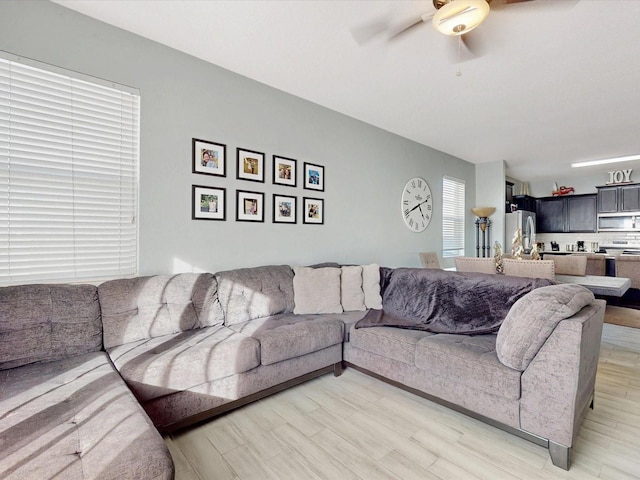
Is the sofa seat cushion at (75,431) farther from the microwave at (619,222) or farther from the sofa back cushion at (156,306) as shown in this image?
the microwave at (619,222)

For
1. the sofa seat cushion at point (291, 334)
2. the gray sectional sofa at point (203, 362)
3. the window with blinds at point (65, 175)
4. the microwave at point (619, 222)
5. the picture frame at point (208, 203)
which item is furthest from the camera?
the microwave at point (619, 222)

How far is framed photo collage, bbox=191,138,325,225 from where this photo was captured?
283cm

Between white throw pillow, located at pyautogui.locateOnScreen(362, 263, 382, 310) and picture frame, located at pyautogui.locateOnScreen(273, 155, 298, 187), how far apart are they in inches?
46.7

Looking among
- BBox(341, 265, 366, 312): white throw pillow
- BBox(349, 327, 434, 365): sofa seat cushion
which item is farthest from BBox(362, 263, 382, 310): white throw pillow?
BBox(349, 327, 434, 365): sofa seat cushion

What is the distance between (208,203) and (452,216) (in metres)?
4.40

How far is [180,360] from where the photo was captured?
6.16ft

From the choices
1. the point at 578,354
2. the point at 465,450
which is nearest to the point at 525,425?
the point at 465,450

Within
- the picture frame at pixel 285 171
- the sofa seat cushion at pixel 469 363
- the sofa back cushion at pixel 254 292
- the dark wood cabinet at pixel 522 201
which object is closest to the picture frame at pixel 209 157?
the picture frame at pixel 285 171

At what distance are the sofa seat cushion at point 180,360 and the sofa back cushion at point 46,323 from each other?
0.69 feet

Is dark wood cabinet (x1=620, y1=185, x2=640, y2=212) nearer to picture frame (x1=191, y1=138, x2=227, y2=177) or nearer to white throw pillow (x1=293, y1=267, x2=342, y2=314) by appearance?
white throw pillow (x1=293, y1=267, x2=342, y2=314)

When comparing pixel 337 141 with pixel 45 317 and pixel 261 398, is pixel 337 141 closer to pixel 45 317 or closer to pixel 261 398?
pixel 261 398

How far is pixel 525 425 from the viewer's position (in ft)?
5.79

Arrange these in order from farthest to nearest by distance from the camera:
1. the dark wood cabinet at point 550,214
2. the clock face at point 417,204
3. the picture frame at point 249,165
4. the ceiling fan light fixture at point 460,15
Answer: the dark wood cabinet at point 550,214 < the clock face at point 417,204 < the picture frame at point 249,165 < the ceiling fan light fixture at point 460,15

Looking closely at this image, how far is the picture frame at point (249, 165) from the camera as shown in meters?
3.06
